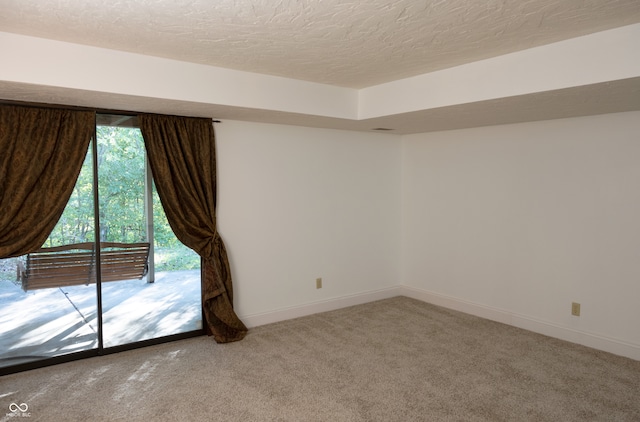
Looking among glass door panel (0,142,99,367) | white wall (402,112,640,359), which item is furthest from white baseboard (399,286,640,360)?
glass door panel (0,142,99,367)

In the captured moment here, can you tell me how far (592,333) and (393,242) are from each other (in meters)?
2.41

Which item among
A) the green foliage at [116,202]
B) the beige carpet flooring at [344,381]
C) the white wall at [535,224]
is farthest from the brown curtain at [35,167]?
the white wall at [535,224]

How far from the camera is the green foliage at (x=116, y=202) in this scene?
3535 mm

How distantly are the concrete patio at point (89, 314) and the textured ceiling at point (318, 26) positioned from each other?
2025 millimetres

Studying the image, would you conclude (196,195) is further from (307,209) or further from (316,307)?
(316,307)

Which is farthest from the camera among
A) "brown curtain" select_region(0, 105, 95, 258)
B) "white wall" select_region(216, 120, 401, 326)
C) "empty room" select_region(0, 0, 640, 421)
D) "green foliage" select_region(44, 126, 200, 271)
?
"white wall" select_region(216, 120, 401, 326)

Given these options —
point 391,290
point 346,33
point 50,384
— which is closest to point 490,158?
point 391,290

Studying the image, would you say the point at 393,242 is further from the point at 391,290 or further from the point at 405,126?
the point at 405,126

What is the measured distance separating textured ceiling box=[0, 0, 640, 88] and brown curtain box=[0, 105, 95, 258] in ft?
2.61

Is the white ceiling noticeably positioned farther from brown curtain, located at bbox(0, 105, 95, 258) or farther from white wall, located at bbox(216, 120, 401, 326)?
white wall, located at bbox(216, 120, 401, 326)

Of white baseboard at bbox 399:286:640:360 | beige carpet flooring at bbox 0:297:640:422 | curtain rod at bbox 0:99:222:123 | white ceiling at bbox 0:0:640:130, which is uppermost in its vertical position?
white ceiling at bbox 0:0:640:130

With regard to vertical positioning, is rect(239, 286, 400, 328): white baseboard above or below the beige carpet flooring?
above

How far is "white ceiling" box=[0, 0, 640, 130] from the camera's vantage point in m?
2.18

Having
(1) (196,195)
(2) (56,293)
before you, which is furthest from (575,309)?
(2) (56,293)
